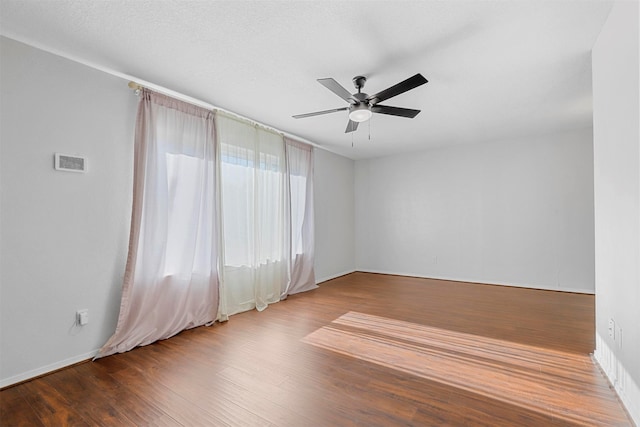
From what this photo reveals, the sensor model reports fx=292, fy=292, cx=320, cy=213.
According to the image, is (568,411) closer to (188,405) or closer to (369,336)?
(369,336)

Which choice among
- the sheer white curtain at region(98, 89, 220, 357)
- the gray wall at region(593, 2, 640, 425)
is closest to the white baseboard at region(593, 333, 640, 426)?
the gray wall at region(593, 2, 640, 425)

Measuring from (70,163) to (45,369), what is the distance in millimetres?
1665

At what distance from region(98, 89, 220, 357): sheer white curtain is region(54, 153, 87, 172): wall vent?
0.41 m

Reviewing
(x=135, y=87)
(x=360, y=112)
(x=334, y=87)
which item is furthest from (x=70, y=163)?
(x=360, y=112)

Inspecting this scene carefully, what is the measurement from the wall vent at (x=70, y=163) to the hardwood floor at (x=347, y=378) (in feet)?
5.42

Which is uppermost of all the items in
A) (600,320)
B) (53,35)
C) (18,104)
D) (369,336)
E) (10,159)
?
(53,35)

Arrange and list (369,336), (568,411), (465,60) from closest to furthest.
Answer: (568,411) < (465,60) < (369,336)

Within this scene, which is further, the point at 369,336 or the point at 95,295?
the point at 369,336

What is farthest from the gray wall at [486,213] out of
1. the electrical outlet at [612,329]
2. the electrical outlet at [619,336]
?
the electrical outlet at [619,336]

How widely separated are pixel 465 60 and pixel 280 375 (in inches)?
121

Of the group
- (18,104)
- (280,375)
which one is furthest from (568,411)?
(18,104)

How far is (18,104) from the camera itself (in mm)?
2229

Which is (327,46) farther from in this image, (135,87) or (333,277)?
(333,277)

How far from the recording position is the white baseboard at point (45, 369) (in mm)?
2120
